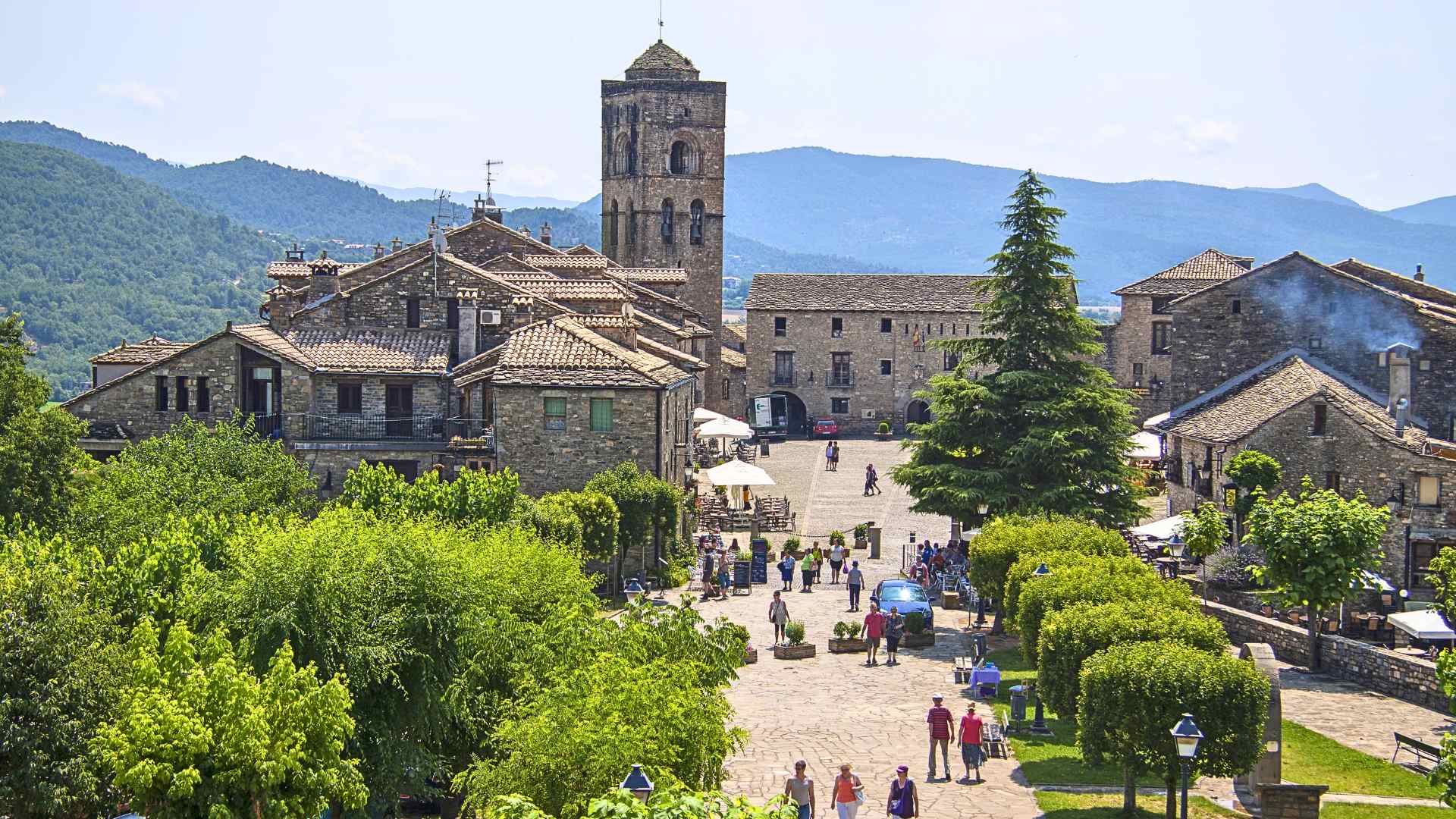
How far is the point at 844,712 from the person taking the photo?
1184 inches

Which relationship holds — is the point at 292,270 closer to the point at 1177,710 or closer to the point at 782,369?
the point at 782,369

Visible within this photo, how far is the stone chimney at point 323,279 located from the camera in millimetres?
52500

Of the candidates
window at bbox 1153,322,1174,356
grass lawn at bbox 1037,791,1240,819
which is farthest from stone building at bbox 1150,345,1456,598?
window at bbox 1153,322,1174,356

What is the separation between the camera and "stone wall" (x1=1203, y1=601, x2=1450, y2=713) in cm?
3084

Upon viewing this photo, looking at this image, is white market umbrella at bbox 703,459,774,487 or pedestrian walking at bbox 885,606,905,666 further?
white market umbrella at bbox 703,459,774,487

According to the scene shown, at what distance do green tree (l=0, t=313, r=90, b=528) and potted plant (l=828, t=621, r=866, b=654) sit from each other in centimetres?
1625

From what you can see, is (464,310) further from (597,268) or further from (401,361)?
(597,268)

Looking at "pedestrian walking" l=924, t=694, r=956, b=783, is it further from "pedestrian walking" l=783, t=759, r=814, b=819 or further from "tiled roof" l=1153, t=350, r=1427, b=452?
"tiled roof" l=1153, t=350, r=1427, b=452

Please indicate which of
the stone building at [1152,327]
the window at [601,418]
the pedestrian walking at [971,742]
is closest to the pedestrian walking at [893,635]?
the pedestrian walking at [971,742]

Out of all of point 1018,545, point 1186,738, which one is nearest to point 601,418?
point 1018,545

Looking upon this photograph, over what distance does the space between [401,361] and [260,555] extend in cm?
2344

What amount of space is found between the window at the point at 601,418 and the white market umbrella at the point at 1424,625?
64.2 ft

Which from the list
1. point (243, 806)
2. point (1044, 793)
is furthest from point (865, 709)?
point (243, 806)

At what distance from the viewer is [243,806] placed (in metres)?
19.4
